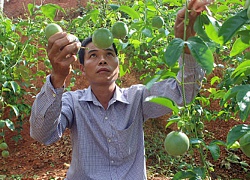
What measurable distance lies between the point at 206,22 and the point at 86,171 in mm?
1161

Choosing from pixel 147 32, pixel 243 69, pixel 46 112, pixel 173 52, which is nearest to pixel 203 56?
pixel 173 52

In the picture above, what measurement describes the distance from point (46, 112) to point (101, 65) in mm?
414

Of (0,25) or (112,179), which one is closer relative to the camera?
(112,179)

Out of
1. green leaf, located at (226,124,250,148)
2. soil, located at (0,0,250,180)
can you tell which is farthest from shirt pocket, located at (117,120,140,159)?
soil, located at (0,0,250,180)

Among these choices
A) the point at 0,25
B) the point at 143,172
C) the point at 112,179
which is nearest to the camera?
the point at 112,179

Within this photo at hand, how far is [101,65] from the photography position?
178 cm

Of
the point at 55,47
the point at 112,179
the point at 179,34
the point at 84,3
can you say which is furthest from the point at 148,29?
the point at 84,3

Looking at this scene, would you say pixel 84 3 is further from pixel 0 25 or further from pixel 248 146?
pixel 248 146

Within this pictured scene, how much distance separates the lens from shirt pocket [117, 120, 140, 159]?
1.91 m

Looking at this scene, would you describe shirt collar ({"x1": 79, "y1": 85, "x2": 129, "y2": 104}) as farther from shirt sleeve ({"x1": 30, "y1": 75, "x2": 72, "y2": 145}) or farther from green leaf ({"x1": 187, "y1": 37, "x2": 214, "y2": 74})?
green leaf ({"x1": 187, "y1": 37, "x2": 214, "y2": 74})

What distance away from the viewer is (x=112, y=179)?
6.11ft

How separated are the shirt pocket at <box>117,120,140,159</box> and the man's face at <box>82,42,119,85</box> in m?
0.32

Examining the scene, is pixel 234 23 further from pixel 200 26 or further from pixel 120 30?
pixel 120 30

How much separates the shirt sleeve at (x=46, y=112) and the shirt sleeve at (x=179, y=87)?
576mm
